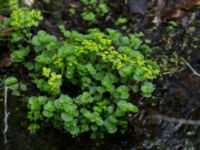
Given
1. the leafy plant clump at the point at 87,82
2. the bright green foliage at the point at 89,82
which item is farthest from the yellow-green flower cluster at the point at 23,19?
the bright green foliage at the point at 89,82

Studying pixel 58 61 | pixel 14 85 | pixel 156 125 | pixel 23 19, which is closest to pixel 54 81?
pixel 58 61

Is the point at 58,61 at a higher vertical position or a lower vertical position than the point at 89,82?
higher

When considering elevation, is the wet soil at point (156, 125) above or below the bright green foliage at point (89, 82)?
below

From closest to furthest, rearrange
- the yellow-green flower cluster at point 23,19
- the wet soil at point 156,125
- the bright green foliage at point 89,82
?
the bright green foliage at point 89,82 → the wet soil at point 156,125 → the yellow-green flower cluster at point 23,19

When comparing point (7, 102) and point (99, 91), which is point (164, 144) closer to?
point (99, 91)

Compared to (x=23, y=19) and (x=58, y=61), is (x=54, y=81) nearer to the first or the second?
(x=58, y=61)

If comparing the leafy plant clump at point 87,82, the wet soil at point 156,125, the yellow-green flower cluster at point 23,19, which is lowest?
the wet soil at point 156,125

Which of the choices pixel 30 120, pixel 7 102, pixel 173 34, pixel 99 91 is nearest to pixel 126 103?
pixel 99 91

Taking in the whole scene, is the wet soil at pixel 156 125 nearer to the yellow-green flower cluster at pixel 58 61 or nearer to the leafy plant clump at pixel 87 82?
the leafy plant clump at pixel 87 82
